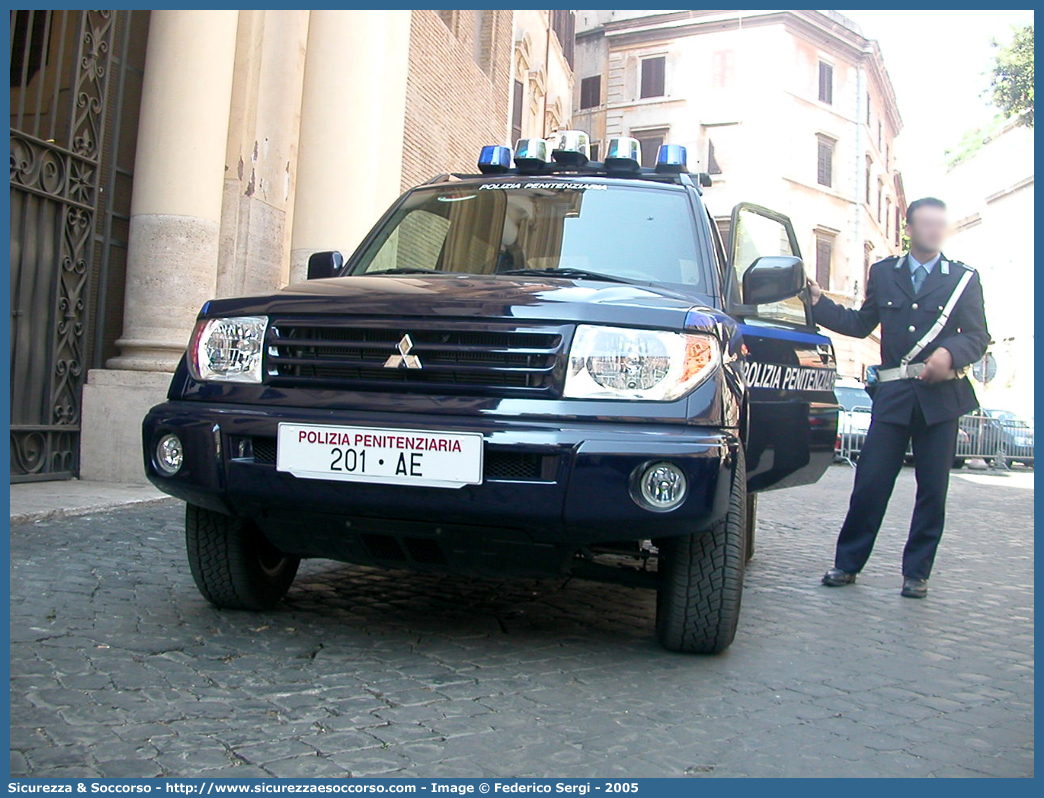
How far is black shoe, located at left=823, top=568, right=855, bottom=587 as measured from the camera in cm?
569

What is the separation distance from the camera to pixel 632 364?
3.45 m

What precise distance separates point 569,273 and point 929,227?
2.35 meters

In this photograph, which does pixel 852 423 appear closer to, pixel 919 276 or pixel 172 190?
pixel 172 190

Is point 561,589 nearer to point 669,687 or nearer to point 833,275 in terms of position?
point 669,687

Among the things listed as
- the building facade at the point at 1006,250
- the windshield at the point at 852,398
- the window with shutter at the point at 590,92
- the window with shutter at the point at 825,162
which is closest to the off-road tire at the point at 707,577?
the windshield at the point at 852,398

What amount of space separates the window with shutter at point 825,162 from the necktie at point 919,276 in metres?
42.2

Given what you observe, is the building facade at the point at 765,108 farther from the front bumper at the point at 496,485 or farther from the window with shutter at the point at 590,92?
the front bumper at the point at 496,485

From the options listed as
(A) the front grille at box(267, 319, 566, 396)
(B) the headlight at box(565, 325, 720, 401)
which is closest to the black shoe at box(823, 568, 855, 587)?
(B) the headlight at box(565, 325, 720, 401)

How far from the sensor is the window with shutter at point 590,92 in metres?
49.1

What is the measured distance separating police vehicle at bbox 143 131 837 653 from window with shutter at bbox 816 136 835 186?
146 feet

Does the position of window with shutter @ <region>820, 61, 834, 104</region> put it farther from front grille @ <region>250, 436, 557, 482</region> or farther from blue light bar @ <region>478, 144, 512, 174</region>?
front grille @ <region>250, 436, 557, 482</region>

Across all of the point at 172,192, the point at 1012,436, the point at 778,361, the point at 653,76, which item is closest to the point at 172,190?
the point at 172,192
